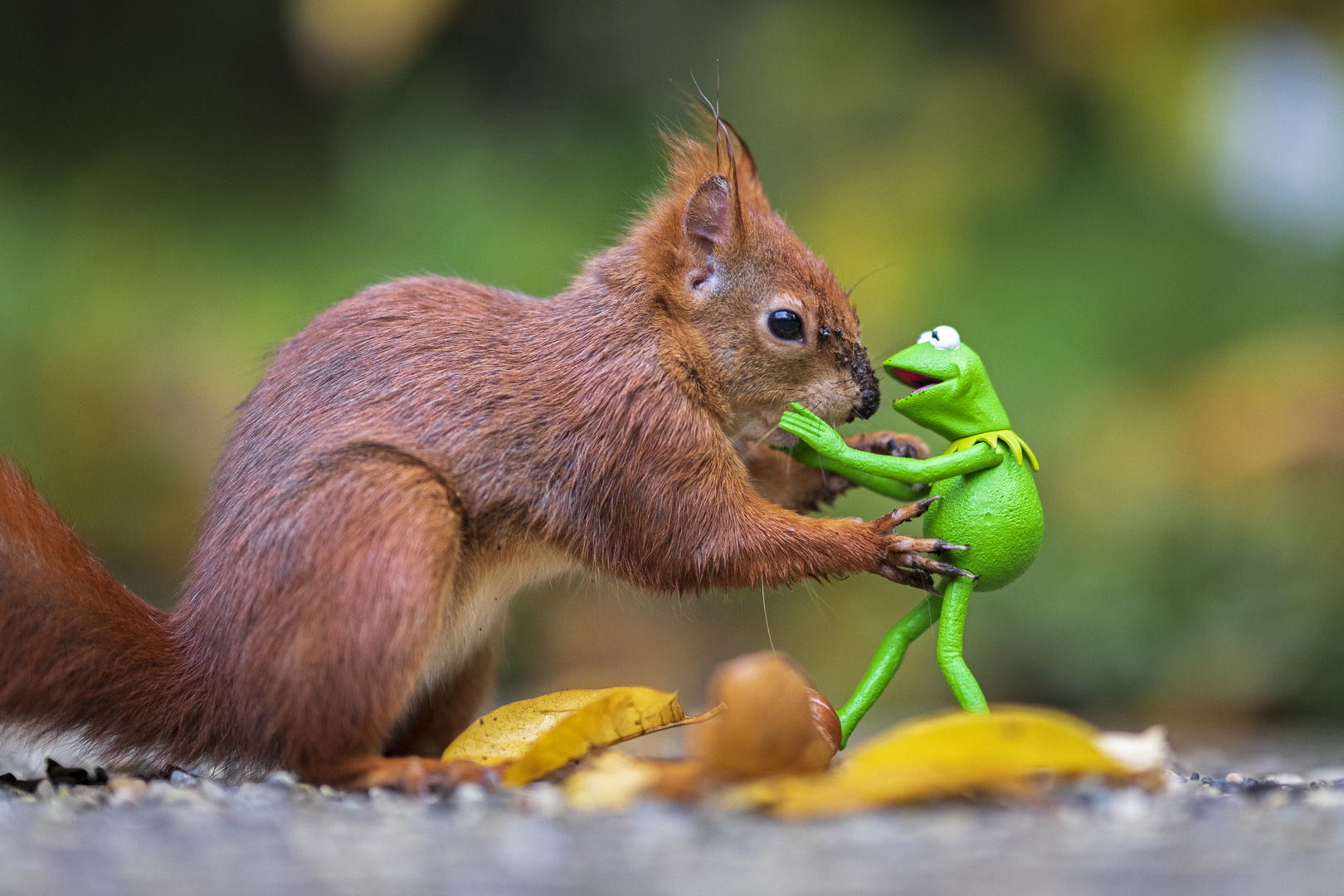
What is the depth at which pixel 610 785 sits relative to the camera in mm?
1645

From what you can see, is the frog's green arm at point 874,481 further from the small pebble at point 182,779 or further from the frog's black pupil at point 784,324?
the small pebble at point 182,779

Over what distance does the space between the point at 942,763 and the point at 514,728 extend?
34.6 inches

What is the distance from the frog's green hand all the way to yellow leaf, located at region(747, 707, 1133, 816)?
69 centimetres

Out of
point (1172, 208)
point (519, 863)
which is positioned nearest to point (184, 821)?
point (519, 863)

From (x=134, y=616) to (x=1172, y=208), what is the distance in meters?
4.55

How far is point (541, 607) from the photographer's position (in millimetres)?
4793

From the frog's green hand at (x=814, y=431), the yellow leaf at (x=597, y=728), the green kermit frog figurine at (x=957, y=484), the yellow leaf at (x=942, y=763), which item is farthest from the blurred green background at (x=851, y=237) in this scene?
the yellow leaf at (x=942, y=763)

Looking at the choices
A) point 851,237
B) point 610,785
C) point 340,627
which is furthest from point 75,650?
point 851,237

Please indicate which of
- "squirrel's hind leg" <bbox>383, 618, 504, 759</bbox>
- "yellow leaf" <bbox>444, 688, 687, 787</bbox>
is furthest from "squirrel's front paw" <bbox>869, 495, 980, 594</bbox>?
"squirrel's hind leg" <bbox>383, 618, 504, 759</bbox>

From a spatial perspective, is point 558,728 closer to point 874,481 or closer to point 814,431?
point 814,431

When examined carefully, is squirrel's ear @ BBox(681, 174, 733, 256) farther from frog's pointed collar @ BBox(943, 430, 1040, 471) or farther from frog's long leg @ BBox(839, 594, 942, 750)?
frog's long leg @ BBox(839, 594, 942, 750)

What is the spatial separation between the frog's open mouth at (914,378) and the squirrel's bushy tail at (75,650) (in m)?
1.39

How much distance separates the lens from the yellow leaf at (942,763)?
4.84 ft

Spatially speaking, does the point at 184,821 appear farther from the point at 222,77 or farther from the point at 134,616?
the point at 222,77
